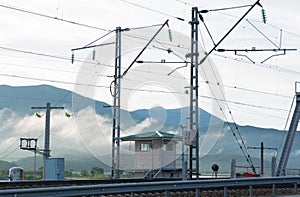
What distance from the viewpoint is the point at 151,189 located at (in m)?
21.8

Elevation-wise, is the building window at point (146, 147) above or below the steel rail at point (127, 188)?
above

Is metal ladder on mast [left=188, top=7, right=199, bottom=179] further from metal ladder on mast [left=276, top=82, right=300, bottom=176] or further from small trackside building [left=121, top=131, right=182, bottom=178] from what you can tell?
small trackside building [left=121, top=131, right=182, bottom=178]

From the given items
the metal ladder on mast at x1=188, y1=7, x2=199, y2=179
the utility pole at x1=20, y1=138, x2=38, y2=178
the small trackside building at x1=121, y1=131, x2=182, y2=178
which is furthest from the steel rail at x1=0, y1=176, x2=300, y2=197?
the utility pole at x1=20, y1=138, x2=38, y2=178

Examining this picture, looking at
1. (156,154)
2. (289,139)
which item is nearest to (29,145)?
(156,154)

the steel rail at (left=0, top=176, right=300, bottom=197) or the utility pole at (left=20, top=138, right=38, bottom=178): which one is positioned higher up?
the utility pole at (left=20, top=138, right=38, bottom=178)

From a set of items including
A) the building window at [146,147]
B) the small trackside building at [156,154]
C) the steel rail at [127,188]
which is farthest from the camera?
the building window at [146,147]

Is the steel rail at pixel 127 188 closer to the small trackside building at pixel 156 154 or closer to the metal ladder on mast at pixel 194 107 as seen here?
the metal ladder on mast at pixel 194 107

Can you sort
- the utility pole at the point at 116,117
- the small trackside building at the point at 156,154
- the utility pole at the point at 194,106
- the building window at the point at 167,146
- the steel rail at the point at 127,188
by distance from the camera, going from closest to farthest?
the steel rail at the point at 127,188 < the utility pole at the point at 194,106 < the utility pole at the point at 116,117 < the small trackside building at the point at 156,154 < the building window at the point at 167,146

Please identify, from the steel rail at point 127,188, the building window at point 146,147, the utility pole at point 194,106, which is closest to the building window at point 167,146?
the building window at point 146,147

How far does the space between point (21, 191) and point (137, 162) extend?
4346 centimetres

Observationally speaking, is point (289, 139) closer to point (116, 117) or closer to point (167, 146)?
point (116, 117)

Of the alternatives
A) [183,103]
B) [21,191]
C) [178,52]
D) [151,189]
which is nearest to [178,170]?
[183,103]

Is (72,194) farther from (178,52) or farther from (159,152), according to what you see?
(159,152)

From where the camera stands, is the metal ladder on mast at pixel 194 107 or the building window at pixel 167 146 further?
the building window at pixel 167 146
